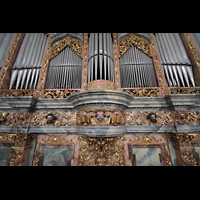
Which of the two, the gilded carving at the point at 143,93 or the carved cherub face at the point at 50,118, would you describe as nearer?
the carved cherub face at the point at 50,118

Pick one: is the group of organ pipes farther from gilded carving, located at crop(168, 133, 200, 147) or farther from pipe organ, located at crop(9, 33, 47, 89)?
gilded carving, located at crop(168, 133, 200, 147)

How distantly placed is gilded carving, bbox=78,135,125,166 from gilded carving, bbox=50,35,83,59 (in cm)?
247

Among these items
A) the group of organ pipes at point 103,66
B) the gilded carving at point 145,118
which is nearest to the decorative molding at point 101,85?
the group of organ pipes at point 103,66

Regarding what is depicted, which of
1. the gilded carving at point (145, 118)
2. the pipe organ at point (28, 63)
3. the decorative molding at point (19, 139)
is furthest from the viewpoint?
the pipe organ at point (28, 63)

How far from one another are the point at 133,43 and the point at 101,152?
10.5 ft

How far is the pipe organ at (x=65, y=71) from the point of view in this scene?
2.58 metres

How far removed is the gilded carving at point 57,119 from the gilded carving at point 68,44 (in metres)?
1.81

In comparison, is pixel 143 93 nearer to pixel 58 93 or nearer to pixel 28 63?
pixel 58 93

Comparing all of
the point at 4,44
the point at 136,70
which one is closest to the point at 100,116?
the point at 136,70

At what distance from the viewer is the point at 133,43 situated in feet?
10.2

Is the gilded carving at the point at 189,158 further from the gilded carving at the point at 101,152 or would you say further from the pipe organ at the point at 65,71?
the pipe organ at the point at 65,71

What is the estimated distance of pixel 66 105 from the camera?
230 cm
